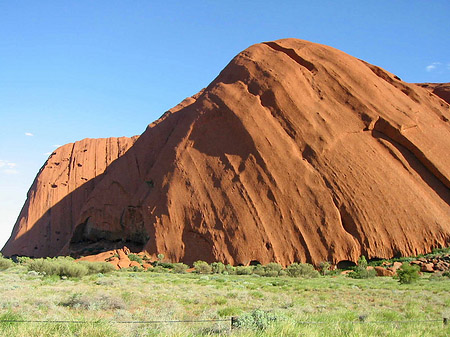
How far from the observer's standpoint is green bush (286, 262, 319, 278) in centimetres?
2280

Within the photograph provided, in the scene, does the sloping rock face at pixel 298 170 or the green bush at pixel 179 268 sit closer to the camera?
the green bush at pixel 179 268

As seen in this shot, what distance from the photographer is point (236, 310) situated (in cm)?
992

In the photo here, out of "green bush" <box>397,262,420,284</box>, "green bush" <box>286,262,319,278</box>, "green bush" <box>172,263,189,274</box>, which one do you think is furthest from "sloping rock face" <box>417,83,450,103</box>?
"green bush" <box>172,263,189,274</box>

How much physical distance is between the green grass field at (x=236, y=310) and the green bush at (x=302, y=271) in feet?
19.5

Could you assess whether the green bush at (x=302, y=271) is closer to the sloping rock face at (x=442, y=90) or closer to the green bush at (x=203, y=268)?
the green bush at (x=203, y=268)

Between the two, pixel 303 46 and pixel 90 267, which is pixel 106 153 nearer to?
pixel 303 46

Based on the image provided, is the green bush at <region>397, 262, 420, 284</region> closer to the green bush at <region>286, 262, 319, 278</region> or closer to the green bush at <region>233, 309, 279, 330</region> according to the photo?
the green bush at <region>286, 262, 319, 278</region>

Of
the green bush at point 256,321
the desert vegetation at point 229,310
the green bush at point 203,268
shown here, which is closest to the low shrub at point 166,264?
the green bush at point 203,268

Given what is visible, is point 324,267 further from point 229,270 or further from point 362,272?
point 229,270

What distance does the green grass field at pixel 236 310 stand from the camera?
272 inches

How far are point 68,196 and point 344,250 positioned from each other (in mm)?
35638

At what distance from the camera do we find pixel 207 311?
10047 mm

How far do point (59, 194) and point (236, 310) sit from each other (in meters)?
45.0

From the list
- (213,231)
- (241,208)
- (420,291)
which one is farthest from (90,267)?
(420,291)
